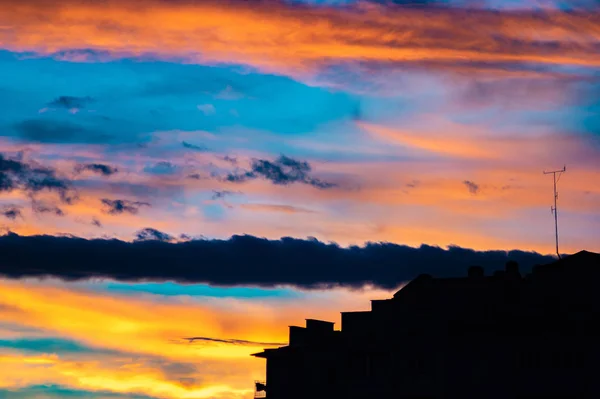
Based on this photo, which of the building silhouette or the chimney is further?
the chimney

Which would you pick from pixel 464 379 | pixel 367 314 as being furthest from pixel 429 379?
pixel 367 314

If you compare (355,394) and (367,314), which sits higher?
(367,314)

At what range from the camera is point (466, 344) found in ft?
301

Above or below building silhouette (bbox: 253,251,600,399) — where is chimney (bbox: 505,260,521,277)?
above

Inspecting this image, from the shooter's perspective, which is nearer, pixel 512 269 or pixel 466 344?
pixel 466 344

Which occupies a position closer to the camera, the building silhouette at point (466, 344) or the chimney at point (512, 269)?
the building silhouette at point (466, 344)

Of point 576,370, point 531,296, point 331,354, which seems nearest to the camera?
point 576,370

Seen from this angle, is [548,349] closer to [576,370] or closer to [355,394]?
[576,370]

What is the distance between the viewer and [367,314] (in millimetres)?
100375

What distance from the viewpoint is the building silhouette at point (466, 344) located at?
87.6 m

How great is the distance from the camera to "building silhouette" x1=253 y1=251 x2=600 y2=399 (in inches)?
3447

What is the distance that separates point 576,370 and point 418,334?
1382cm

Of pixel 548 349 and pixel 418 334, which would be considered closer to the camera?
pixel 548 349

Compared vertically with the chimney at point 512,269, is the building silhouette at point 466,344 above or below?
below
